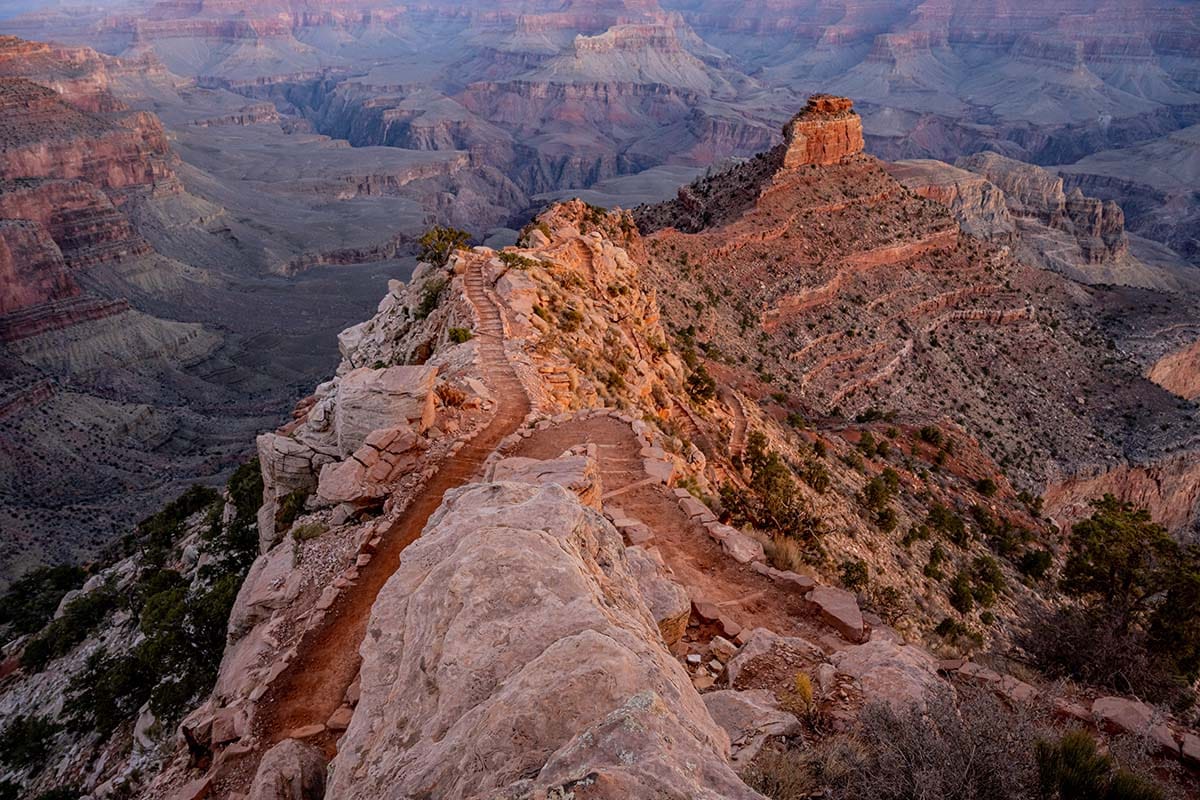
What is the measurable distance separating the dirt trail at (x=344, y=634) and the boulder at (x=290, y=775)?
1.93ft

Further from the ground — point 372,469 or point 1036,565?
point 372,469

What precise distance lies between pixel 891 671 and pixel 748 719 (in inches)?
91.3

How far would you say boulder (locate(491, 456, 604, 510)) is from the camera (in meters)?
12.8

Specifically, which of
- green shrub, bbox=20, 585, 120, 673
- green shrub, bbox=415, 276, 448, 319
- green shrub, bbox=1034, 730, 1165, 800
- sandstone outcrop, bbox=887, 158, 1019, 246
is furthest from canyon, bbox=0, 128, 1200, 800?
sandstone outcrop, bbox=887, 158, 1019, 246

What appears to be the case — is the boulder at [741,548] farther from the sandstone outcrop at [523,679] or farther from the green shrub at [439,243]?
the green shrub at [439,243]

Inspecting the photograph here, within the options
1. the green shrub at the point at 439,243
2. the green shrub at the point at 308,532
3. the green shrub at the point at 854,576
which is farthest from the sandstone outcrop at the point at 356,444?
the green shrub at the point at 439,243

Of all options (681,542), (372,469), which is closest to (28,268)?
(372,469)

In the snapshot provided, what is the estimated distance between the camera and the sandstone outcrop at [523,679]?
208 inches

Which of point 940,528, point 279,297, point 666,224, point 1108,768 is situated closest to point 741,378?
point 940,528

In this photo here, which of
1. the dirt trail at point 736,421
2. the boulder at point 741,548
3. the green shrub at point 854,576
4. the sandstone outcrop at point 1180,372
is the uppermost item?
the boulder at point 741,548

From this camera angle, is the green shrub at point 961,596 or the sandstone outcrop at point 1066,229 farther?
the sandstone outcrop at point 1066,229

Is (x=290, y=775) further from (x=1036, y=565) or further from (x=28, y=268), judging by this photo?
(x=28, y=268)

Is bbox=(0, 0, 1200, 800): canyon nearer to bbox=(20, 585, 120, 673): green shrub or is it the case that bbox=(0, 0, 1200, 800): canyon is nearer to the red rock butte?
bbox=(20, 585, 120, 673): green shrub

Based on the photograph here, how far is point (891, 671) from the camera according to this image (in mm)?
9531
